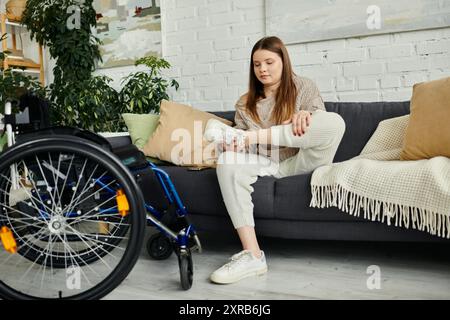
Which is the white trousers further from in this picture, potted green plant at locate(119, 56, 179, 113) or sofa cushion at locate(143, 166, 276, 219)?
potted green plant at locate(119, 56, 179, 113)

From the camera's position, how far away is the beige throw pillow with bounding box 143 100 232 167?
2.17m

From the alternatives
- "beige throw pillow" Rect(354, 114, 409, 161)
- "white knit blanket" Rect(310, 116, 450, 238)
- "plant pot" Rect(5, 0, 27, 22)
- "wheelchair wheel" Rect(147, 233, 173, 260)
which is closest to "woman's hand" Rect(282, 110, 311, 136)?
"white knit blanket" Rect(310, 116, 450, 238)

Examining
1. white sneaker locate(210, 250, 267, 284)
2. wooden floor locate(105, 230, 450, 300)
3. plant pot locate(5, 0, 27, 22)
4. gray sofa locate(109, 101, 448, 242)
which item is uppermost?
plant pot locate(5, 0, 27, 22)

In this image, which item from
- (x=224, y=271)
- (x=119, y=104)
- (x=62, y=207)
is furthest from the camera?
(x=119, y=104)

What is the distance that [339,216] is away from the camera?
1.65 m

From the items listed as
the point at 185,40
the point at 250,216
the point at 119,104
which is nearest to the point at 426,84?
the point at 250,216

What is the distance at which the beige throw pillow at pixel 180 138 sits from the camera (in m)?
2.17

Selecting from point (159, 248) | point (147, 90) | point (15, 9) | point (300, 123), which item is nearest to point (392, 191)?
point (300, 123)

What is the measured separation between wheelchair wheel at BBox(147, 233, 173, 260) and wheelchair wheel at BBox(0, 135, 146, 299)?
0.22 metres

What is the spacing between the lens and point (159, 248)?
74.5 inches

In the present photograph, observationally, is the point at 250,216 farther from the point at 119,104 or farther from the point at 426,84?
the point at 119,104

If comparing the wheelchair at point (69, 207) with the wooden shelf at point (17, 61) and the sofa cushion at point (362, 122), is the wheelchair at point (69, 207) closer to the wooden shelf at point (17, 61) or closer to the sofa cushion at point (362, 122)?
the sofa cushion at point (362, 122)

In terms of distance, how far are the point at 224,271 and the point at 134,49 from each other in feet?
7.08

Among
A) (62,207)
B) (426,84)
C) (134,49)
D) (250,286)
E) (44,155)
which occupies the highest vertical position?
(134,49)
